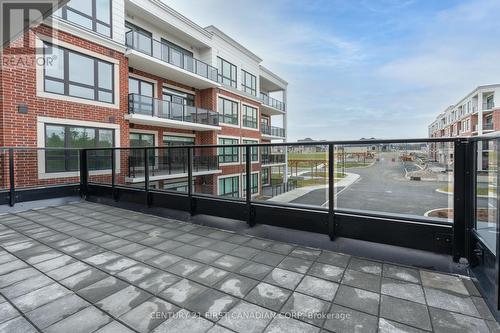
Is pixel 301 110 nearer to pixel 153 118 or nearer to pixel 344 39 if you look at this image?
pixel 344 39

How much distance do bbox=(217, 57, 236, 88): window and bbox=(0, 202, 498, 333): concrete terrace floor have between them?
50.3ft

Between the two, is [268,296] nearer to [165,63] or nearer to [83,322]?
[83,322]

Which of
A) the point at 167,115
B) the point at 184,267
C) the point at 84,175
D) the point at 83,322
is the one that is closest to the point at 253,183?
the point at 184,267

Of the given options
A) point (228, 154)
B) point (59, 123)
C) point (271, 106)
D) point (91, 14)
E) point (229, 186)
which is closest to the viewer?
point (229, 186)

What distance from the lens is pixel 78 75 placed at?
9188mm

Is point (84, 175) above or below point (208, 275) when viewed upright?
above

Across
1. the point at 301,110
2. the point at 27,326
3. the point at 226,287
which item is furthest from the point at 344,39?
the point at 301,110

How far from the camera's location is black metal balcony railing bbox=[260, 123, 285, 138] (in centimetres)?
2347

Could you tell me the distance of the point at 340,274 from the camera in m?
2.52

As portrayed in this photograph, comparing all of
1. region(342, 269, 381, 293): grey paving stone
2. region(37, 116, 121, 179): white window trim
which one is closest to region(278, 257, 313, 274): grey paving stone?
region(342, 269, 381, 293): grey paving stone

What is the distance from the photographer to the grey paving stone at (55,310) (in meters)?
1.81

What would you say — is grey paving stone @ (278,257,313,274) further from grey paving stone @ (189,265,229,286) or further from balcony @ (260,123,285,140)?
balcony @ (260,123,285,140)

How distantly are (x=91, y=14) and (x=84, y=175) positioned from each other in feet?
22.9

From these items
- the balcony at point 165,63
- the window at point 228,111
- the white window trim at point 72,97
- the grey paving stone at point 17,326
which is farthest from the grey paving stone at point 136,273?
the window at point 228,111
